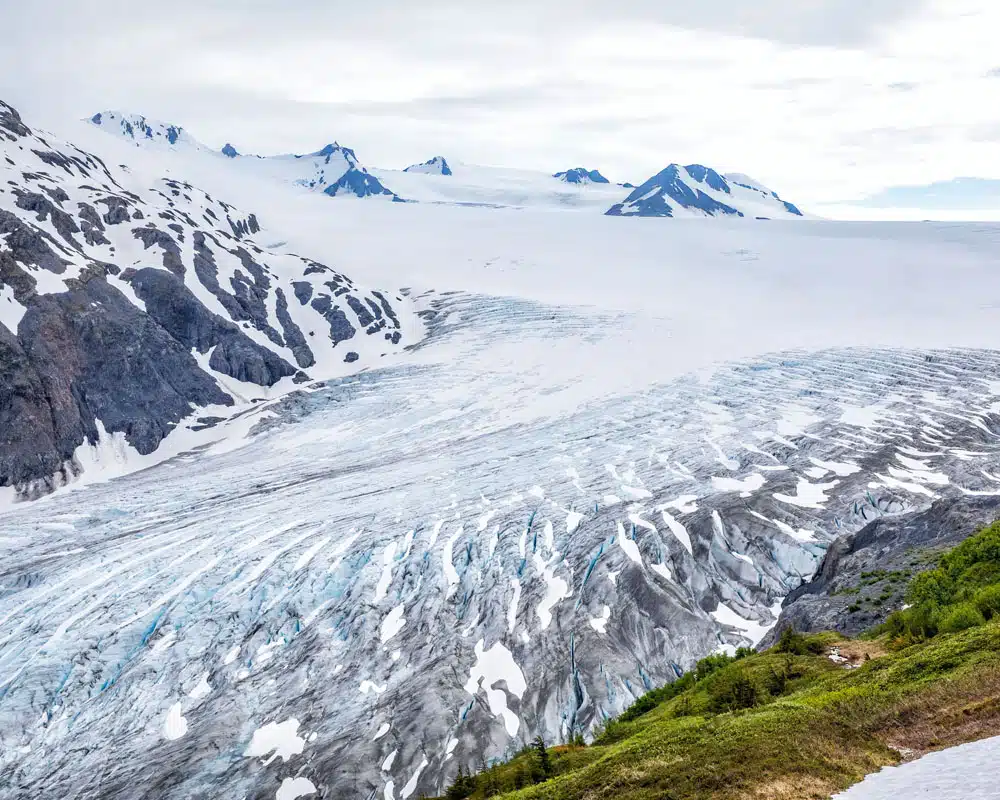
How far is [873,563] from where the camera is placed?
3039 centimetres

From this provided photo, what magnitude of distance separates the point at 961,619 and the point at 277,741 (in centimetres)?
2227

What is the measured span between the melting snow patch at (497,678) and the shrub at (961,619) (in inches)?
580

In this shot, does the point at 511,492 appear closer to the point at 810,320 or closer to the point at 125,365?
the point at 125,365

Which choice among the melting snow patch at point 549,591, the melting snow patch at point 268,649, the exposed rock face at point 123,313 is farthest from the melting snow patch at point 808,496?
the exposed rock face at point 123,313

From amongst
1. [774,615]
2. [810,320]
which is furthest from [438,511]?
[810,320]

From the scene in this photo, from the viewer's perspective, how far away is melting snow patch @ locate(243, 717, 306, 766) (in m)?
26.6

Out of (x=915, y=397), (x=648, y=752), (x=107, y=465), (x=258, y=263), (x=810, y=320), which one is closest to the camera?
(x=648, y=752)

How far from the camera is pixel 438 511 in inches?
1641

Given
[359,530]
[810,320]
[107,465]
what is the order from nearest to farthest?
[359,530] → [107,465] → [810,320]

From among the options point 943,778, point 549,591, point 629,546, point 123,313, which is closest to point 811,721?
point 943,778

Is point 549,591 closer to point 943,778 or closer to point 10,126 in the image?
point 943,778

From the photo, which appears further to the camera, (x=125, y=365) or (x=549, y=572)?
(x=125, y=365)

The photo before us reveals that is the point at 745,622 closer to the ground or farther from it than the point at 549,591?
closer to the ground

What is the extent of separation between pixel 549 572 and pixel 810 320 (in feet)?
210
